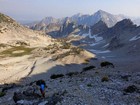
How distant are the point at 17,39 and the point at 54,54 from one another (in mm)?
54257

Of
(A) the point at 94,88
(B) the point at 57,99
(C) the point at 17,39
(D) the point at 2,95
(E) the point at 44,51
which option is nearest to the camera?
(B) the point at 57,99

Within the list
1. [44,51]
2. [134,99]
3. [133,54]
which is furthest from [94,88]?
[133,54]

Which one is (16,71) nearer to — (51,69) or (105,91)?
(51,69)

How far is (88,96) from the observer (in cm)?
3172

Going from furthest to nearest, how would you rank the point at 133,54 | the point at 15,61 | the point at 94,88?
1. the point at 133,54
2. the point at 15,61
3. the point at 94,88

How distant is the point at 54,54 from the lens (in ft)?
440

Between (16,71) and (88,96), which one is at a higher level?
(88,96)

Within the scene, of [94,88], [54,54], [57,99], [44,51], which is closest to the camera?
[57,99]

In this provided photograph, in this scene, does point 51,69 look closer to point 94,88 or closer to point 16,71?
point 16,71

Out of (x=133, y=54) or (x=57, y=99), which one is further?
(x=133, y=54)

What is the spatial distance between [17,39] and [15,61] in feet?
206

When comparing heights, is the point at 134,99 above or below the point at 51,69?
above

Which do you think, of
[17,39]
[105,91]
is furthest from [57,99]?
[17,39]

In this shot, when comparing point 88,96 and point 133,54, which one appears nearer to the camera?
point 88,96
